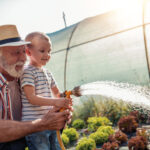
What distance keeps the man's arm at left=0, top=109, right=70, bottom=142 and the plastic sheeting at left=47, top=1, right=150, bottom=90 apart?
11.6 feet

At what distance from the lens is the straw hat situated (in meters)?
2.19

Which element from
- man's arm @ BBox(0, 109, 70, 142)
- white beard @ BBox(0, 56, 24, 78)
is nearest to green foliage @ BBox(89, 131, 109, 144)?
man's arm @ BBox(0, 109, 70, 142)

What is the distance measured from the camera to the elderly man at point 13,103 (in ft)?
6.77

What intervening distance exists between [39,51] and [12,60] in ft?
0.97

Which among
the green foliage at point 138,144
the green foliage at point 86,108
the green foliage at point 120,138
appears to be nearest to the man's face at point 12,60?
the green foliage at point 138,144

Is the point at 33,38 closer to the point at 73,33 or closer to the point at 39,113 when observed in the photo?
the point at 39,113

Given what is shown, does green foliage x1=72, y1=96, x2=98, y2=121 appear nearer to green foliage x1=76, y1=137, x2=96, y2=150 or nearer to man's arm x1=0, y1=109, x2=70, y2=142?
green foliage x1=76, y1=137, x2=96, y2=150

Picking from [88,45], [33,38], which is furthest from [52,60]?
[33,38]

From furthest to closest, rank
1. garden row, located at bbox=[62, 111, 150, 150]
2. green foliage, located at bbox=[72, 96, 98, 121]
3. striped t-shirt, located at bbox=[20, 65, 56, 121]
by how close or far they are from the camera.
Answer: green foliage, located at bbox=[72, 96, 98, 121], garden row, located at bbox=[62, 111, 150, 150], striped t-shirt, located at bbox=[20, 65, 56, 121]

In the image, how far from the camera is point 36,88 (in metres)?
2.31

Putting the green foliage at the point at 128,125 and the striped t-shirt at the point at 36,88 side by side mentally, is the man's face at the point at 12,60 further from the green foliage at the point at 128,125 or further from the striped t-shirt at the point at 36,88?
the green foliage at the point at 128,125

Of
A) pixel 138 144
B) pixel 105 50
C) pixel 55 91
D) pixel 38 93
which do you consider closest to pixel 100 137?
pixel 138 144

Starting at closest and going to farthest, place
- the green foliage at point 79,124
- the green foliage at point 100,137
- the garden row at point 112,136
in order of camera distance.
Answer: the garden row at point 112,136
the green foliage at point 100,137
the green foliage at point 79,124

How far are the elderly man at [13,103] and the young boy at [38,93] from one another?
83mm
